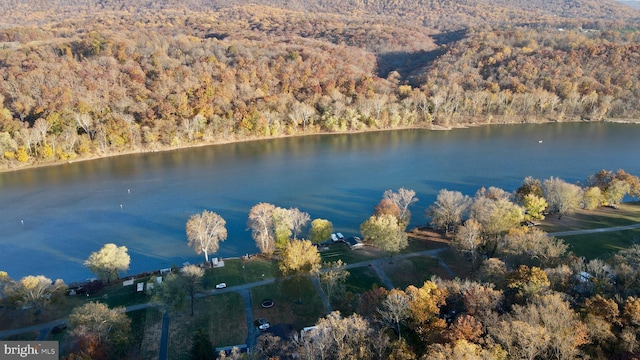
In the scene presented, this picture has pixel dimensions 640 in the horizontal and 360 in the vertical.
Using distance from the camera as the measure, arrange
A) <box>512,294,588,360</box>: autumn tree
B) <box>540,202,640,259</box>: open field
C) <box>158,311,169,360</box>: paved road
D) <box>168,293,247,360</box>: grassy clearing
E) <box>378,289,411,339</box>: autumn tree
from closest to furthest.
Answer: <box>512,294,588,360</box>: autumn tree < <box>378,289,411,339</box>: autumn tree < <box>158,311,169,360</box>: paved road < <box>168,293,247,360</box>: grassy clearing < <box>540,202,640,259</box>: open field

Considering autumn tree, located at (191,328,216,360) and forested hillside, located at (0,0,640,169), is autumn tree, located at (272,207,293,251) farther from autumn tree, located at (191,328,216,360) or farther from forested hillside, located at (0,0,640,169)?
forested hillside, located at (0,0,640,169)

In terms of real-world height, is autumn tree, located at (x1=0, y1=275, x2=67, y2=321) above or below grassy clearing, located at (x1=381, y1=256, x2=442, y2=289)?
above

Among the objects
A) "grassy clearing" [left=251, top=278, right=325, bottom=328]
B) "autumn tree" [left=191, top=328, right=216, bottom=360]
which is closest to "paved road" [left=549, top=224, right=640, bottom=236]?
"grassy clearing" [left=251, top=278, right=325, bottom=328]

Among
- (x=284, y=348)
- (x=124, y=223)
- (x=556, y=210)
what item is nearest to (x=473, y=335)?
(x=284, y=348)

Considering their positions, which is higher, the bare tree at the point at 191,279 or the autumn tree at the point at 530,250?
the autumn tree at the point at 530,250

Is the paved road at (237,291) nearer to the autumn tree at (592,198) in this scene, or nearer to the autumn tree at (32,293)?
the autumn tree at (32,293)

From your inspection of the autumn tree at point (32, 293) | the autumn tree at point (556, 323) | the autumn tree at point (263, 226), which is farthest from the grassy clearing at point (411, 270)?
the autumn tree at point (32, 293)

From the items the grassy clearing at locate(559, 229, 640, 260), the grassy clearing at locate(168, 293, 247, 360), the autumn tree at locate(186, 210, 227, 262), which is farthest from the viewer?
the grassy clearing at locate(559, 229, 640, 260)
